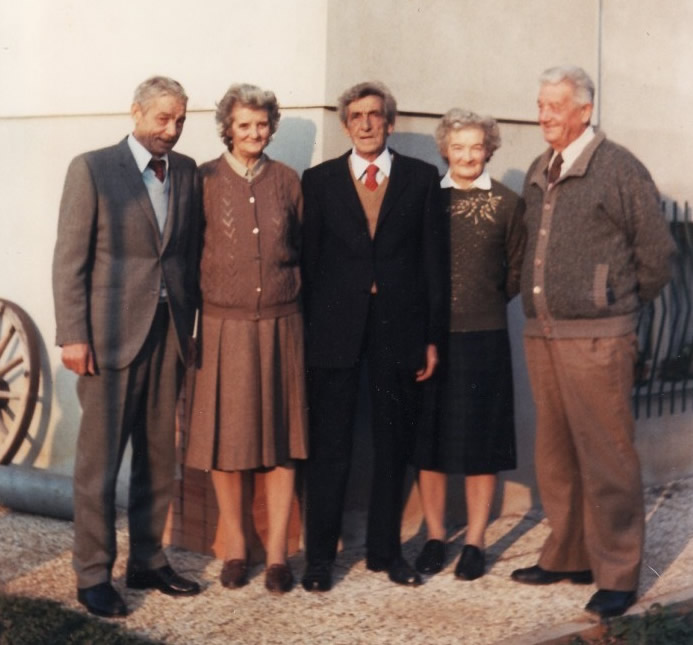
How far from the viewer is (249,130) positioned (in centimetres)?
567

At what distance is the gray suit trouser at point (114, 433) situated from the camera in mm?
5461

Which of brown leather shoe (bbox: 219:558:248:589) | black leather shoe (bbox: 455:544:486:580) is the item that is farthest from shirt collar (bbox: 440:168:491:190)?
brown leather shoe (bbox: 219:558:248:589)

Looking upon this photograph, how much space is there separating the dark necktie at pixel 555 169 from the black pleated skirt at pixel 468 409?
815 mm

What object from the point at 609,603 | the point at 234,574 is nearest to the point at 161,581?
the point at 234,574

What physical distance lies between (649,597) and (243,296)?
2100 mm

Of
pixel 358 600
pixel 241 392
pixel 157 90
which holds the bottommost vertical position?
pixel 358 600

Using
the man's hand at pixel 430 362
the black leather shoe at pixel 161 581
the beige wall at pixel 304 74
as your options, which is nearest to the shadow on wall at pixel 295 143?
the beige wall at pixel 304 74

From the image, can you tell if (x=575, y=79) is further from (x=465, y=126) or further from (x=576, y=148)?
(x=465, y=126)

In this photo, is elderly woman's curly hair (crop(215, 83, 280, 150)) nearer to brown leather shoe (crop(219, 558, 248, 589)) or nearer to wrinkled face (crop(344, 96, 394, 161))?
wrinkled face (crop(344, 96, 394, 161))

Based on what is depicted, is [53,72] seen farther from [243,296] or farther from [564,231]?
[564,231]

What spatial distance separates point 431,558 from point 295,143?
1984mm

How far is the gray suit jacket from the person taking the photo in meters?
5.33

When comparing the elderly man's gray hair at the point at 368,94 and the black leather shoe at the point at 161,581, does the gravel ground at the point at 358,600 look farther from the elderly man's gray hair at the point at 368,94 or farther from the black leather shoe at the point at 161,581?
the elderly man's gray hair at the point at 368,94

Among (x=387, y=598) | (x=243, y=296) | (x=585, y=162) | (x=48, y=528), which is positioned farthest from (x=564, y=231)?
(x=48, y=528)
